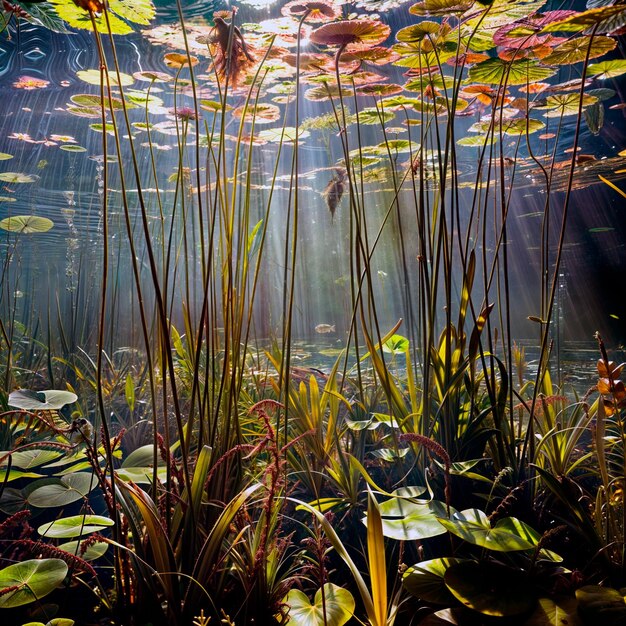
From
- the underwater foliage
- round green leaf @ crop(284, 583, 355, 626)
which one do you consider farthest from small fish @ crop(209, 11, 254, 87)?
round green leaf @ crop(284, 583, 355, 626)

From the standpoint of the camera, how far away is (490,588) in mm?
826

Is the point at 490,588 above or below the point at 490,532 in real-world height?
below

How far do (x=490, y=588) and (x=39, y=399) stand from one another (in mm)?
874

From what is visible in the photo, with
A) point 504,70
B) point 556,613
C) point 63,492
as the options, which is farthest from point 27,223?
point 556,613

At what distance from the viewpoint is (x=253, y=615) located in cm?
88

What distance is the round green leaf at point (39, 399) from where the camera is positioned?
83cm

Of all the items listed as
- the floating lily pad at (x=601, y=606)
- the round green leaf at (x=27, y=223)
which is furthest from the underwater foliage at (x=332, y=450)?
the round green leaf at (x=27, y=223)

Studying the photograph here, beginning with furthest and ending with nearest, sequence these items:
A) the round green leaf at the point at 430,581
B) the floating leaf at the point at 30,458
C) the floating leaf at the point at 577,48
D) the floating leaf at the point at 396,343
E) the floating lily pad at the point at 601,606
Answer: the floating leaf at the point at 396,343
the floating leaf at the point at 577,48
the floating leaf at the point at 30,458
the round green leaf at the point at 430,581
the floating lily pad at the point at 601,606

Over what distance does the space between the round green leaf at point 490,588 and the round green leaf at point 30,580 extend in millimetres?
647

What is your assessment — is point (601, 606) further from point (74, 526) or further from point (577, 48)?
point (577, 48)

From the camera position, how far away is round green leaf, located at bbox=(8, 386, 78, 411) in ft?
2.72

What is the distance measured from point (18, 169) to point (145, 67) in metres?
4.74

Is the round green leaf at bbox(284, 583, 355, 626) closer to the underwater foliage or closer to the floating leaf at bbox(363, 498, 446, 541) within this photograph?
the underwater foliage

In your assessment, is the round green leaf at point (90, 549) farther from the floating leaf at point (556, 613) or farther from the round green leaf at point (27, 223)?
the round green leaf at point (27, 223)
